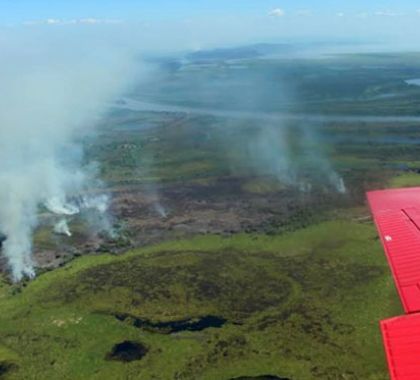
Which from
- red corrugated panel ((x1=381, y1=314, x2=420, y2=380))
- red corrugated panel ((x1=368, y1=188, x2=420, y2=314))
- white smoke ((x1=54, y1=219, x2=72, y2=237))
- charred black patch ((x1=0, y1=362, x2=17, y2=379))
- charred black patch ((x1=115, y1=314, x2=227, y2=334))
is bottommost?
white smoke ((x1=54, y1=219, x2=72, y2=237))

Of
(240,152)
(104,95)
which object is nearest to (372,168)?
(240,152)

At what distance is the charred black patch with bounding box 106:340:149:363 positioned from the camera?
1452 inches

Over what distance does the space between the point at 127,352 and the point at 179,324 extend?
4.60 meters

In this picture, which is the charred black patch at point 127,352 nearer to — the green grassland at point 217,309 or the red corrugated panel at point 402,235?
the green grassland at point 217,309

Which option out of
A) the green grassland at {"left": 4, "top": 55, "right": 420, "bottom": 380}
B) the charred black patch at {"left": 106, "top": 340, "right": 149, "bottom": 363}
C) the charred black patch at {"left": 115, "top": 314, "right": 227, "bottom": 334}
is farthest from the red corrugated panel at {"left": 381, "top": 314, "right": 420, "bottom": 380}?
the charred black patch at {"left": 115, "top": 314, "right": 227, "bottom": 334}

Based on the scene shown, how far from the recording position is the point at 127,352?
3759cm

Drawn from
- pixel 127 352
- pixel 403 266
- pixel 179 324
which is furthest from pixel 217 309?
pixel 403 266

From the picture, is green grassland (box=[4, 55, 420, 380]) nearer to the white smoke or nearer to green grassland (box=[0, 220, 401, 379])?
green grassland (box=[0, 220, 401, 379])

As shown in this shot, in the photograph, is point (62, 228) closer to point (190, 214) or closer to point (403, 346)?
point (190, 214)

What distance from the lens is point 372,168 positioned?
266 feet

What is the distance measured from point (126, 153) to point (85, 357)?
6280 centimetres

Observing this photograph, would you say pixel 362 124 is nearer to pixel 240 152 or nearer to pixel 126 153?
pixel 240 152

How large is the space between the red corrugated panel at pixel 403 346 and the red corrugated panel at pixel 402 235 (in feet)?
3.90

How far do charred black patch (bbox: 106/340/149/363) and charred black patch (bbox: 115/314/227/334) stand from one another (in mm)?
1989
